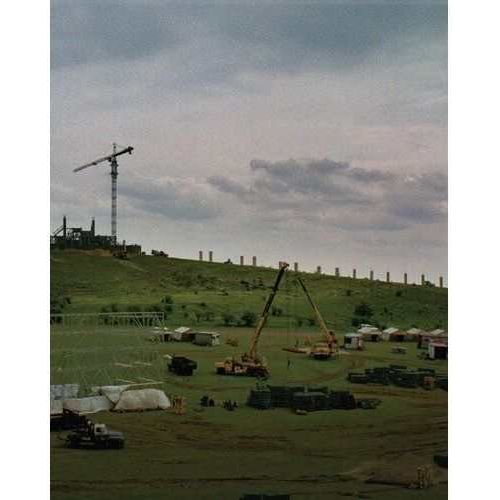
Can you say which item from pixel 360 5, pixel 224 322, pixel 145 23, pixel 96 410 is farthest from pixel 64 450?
pixel 360 5

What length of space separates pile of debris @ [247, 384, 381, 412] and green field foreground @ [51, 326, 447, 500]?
0.06 m

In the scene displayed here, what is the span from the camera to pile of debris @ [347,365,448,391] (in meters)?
7.04

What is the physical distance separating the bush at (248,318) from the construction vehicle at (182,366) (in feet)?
1.92

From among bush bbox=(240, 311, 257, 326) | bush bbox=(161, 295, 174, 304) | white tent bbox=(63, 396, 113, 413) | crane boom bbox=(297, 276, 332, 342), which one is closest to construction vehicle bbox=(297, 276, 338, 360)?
crane boom bbox=(297, 276, 332, 342)

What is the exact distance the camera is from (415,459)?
267 inches

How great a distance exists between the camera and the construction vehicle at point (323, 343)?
7078 millimetres

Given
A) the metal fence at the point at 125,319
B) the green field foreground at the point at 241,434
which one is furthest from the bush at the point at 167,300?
the green field foreground at the point at 241,434

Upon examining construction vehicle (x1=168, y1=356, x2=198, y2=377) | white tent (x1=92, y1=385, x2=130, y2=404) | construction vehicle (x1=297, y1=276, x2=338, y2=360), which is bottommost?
white tent (x1=92, y1=385, x2=130, y2=404)

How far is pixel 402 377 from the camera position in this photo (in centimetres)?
710

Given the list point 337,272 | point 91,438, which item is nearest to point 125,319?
point 91,438

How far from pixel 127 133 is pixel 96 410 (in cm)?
248

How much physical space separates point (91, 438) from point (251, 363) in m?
1.54

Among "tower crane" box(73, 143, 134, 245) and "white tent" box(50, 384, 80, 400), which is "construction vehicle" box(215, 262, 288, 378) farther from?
"tower crane" box(73, 143, 134, 245)
